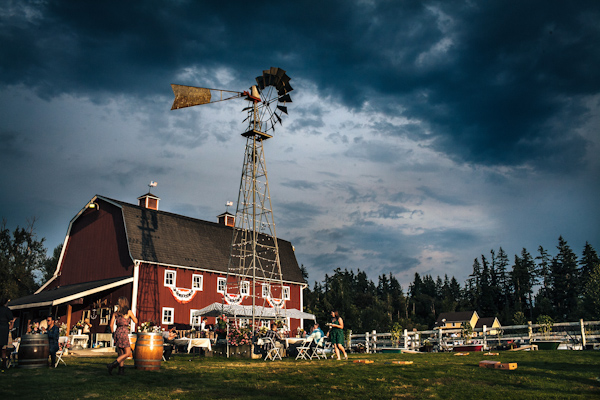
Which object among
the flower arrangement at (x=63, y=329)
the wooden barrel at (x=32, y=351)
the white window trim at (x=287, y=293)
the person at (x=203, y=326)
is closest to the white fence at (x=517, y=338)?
the person at (x=203, y=326)

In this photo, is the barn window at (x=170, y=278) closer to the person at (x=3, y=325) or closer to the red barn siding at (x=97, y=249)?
the red barn siding at (x=97, y=249)

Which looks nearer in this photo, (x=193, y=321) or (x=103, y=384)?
(x=103, y=384)

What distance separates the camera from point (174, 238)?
33.5m

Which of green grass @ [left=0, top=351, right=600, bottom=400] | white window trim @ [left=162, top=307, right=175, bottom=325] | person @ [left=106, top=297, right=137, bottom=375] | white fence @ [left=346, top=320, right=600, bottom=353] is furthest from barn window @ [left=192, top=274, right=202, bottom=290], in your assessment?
person @ [left=106, top=297, right=137, bottom=375]

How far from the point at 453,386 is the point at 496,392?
3.29ft

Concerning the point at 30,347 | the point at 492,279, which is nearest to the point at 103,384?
the point at 30,347

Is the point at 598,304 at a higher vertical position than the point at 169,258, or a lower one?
lower

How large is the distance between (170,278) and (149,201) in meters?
7.43

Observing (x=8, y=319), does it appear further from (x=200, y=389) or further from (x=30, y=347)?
(x=200, y=389)

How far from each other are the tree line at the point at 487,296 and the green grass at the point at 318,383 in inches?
1819

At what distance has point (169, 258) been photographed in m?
31.5

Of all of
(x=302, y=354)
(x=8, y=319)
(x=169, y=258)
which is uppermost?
(x=169, y=258)

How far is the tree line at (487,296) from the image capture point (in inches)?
2552

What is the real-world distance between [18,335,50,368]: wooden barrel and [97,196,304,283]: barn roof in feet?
52.6
